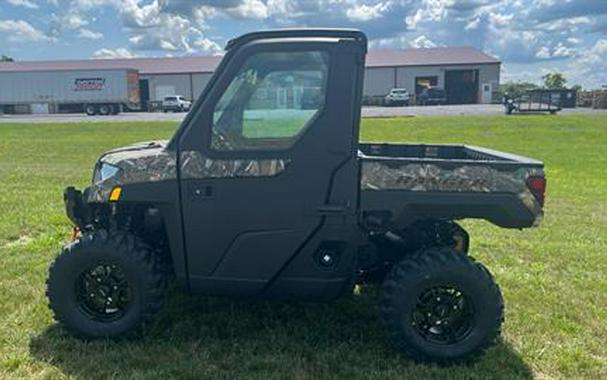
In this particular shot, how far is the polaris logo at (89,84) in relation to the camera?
46.4 metres

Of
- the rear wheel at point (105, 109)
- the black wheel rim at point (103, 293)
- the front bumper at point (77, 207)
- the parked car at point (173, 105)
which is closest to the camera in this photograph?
the black wheel rim at point (103, 293)

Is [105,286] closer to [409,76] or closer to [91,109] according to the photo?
[91,109]

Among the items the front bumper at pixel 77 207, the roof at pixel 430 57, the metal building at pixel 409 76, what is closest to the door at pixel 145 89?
the metal building at pixel 409 76

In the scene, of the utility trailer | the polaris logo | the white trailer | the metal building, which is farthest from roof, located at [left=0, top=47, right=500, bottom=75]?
the utility trailer

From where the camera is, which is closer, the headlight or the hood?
the hood

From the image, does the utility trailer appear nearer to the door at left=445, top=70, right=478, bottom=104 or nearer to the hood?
the door at left=445, top=70, right=478, bottom=104

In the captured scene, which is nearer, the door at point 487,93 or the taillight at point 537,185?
the taillight at point 537,185

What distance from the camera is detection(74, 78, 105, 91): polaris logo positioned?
46369 mm

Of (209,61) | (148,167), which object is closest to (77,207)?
(148,167)

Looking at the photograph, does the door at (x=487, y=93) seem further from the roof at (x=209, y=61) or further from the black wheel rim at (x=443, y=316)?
the black wheel rim at (x=443, y=316)

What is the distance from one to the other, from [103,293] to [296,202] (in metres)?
1.59

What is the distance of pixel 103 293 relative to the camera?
157 inches

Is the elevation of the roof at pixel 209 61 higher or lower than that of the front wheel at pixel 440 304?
higher

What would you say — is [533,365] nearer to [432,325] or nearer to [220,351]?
[432,325]
